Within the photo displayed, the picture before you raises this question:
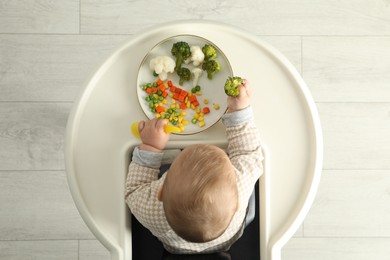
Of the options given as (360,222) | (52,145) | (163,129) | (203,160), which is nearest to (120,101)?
(163,129)

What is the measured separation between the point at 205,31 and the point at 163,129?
18 cm

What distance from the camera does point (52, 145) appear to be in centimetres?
124

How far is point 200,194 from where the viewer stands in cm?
67

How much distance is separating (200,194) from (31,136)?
71 centimetres

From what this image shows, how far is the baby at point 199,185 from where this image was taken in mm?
677

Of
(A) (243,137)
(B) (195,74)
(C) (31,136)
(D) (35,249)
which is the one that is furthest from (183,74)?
(D) (35,249)

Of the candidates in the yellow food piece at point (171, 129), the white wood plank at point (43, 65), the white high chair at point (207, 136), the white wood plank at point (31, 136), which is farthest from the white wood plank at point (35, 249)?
the yellow food piece at point (171, 129)

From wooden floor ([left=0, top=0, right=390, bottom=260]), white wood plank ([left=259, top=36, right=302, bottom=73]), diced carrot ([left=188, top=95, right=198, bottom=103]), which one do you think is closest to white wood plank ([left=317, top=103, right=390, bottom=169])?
wooden floor ([left=0, top=0, right=390, bottom=260])

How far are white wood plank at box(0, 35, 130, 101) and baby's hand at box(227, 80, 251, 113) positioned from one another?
540mm

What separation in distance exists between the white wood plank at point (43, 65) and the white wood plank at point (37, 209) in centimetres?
21

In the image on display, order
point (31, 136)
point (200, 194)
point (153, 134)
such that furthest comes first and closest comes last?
point (31, 136) < point (153, 134) < point (200, 194)

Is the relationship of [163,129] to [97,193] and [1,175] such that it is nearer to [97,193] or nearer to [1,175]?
[97,193]

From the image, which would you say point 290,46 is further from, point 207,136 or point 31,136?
point 31,136

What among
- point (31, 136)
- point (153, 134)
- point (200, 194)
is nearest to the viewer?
point (200, 194)
